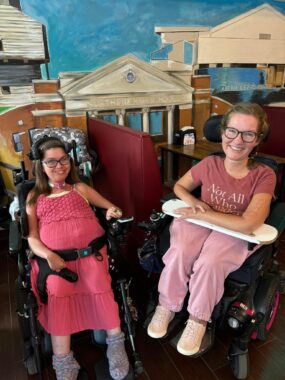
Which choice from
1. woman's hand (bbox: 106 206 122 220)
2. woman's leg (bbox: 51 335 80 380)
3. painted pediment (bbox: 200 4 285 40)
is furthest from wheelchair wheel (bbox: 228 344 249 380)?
painted pediment (bbox: 200 4 285 40)

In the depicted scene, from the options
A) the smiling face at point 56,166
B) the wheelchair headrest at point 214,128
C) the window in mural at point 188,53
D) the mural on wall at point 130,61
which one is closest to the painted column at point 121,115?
the mural on wall at point 130,61

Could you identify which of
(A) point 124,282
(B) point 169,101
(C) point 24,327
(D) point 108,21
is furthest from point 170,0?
(C) point 24,327

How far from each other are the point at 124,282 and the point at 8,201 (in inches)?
65.2

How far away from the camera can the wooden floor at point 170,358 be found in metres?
1.47

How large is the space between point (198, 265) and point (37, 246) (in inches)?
31.2

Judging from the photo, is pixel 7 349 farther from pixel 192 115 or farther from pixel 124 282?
pixel 192 115

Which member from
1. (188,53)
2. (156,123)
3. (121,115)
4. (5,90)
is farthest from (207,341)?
(188,53)

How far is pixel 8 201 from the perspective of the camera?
2.65 m

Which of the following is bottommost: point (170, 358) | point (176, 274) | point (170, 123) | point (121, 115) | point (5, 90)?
point (170, 358)

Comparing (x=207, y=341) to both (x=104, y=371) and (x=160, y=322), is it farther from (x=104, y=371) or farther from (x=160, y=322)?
(x=104, y=371)

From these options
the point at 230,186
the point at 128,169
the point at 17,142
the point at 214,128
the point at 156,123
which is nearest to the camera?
the point at 230,186

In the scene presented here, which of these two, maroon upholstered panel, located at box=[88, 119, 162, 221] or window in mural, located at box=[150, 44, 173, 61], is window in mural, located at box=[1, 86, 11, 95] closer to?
maroon upholstered panel, located at box=[88, 119, 162, 221]

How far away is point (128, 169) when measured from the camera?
2014 millimetres

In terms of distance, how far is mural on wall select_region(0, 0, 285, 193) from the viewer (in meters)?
2.55
